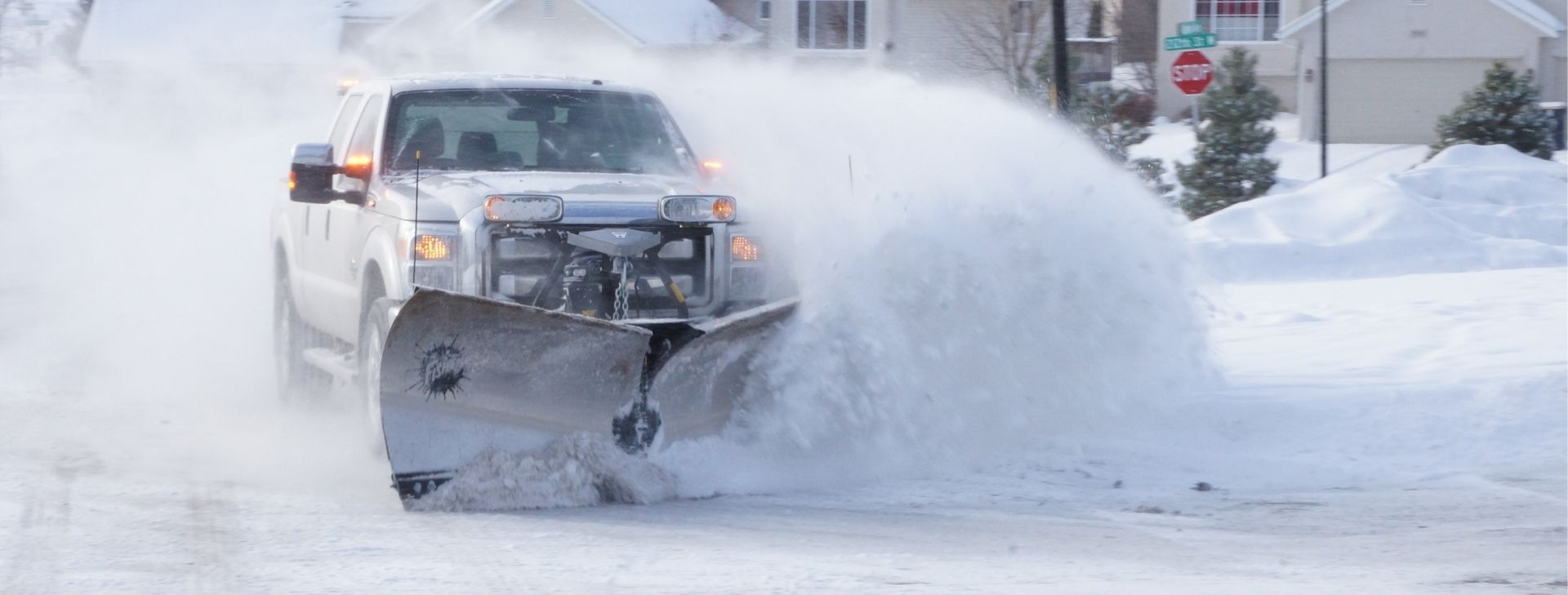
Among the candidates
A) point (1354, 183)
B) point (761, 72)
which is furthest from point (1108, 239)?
point (1354, 183)

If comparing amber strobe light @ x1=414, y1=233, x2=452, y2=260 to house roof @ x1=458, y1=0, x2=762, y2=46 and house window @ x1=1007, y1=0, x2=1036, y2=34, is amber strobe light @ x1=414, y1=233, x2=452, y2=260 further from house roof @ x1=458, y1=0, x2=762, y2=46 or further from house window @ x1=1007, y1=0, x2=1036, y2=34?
house roof @ x1=458, y1=0, x2=762, y2=46

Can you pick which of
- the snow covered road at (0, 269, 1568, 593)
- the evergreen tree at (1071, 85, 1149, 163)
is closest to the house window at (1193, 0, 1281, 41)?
the evergreen tree at (1071, 85, 1149, 163)

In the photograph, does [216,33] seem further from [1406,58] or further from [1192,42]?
[1406,58]

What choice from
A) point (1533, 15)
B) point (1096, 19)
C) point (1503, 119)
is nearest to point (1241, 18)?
point (1096, 19)

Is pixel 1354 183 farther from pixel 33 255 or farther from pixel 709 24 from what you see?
pixel 709 24

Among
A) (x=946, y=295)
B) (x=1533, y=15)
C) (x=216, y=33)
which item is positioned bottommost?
(x=946, y=295)

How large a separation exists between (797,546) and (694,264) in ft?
5.32

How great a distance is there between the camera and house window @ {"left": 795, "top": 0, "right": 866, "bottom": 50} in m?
35.6

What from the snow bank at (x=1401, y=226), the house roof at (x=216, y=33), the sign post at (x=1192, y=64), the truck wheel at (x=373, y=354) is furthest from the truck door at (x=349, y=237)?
the sign post at (x=1192, y=64)

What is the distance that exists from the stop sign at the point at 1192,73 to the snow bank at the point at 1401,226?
3.83 m

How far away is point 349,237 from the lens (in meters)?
7.35

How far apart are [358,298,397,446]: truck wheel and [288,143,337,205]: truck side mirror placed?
812mm

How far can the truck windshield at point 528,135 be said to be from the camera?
24.4ft

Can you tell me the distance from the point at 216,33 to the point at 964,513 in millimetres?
17828
